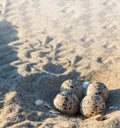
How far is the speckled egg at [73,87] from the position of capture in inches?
253

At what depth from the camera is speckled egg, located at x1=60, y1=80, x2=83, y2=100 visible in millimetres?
6414

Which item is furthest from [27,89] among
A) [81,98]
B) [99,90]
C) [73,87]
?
[99,90]

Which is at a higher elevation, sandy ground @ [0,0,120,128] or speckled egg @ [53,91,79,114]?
sandy ground @ [0,0,120,128]

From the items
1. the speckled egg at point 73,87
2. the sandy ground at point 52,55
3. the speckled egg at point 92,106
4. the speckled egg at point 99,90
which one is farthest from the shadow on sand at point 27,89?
the speckled egg at point 92,106

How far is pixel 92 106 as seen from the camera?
5898 mm

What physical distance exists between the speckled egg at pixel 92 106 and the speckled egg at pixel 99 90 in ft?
1.03

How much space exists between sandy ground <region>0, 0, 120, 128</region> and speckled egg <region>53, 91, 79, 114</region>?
0.11m

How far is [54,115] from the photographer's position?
5895mm

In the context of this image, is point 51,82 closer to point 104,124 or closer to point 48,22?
point 104,124

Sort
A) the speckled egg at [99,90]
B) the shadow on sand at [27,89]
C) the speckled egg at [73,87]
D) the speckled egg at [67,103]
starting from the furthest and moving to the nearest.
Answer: the speckled egg at [73,87], the speckled egg at [99,90], the speckled egg at [67,103], the shadow on sand at [27,89]

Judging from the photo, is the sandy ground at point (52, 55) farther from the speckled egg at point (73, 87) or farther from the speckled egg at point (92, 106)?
the speckled egg at point (73, 87)

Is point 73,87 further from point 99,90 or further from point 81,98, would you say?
point 99,90

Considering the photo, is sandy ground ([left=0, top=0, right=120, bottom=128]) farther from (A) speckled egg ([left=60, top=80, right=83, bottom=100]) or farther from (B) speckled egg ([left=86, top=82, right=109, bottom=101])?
(A) speckled egg ([left=60, top=80, right=83, bottom=100])

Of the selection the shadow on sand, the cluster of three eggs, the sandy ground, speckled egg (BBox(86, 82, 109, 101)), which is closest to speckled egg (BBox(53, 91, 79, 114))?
the cluster of three eggs
